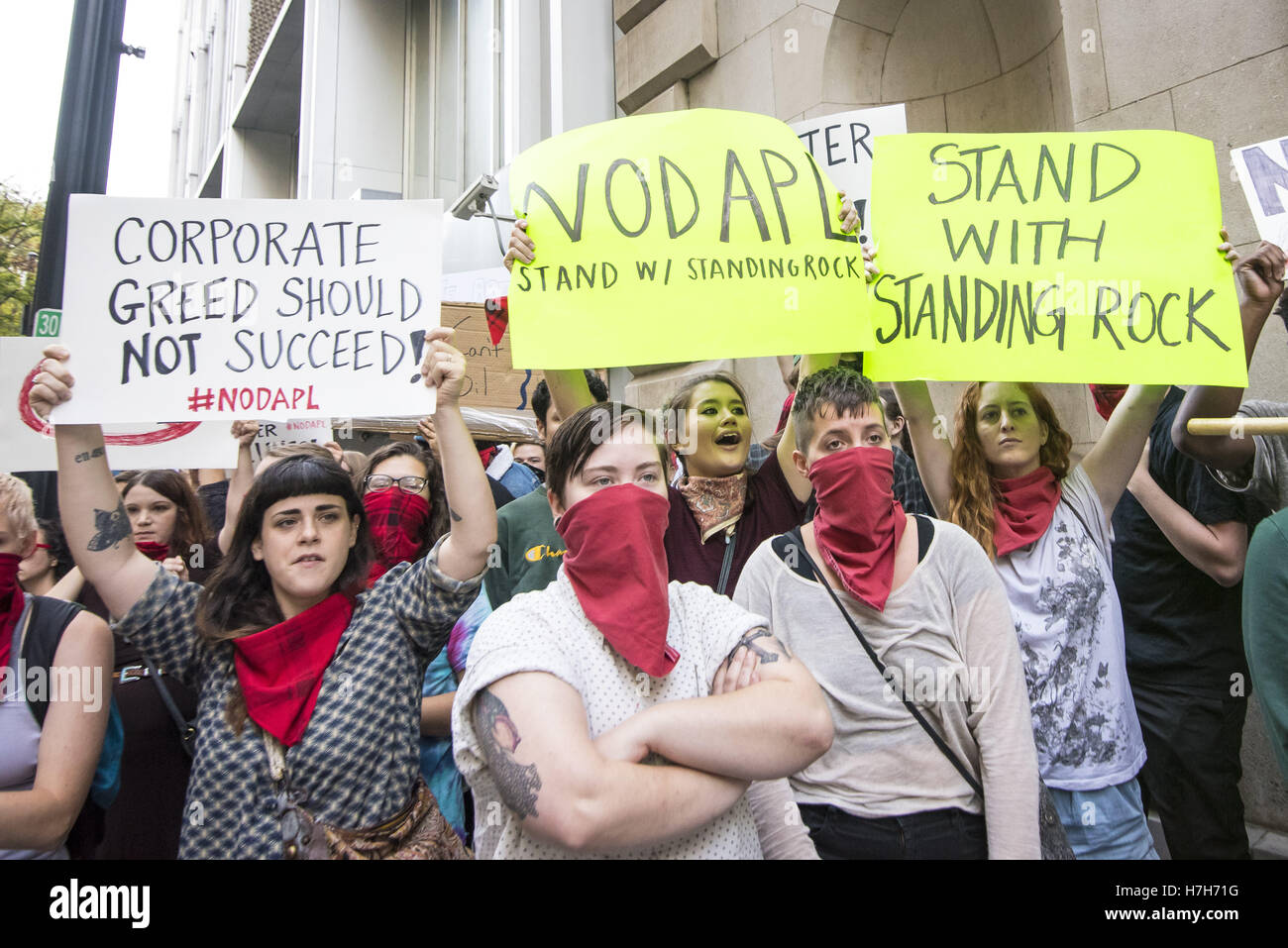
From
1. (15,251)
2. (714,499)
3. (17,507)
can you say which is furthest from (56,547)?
(15,251)

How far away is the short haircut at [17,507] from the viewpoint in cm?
212

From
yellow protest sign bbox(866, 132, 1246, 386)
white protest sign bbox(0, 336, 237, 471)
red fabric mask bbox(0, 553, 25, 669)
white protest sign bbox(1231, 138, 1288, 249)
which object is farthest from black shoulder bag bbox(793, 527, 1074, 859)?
white protest sign bbox(0, 336, 237, 471)

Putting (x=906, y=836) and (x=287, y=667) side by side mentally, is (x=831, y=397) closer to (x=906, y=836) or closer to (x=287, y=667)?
(x=906, y=836)

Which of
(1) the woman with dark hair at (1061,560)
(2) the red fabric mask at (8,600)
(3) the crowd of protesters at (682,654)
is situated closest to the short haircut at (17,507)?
(3) the crowd of protesters at (682,654)

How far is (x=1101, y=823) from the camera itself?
83.9 inches

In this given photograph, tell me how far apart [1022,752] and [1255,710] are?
87.7 inches

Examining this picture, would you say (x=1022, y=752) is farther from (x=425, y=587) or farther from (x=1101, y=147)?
(x=1101, y=147)

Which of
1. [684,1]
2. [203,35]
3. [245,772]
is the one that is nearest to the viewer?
[245,772]

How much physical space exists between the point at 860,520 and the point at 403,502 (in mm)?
1677

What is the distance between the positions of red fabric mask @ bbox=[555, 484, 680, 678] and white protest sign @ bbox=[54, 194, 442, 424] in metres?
0.70

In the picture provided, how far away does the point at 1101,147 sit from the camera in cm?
247

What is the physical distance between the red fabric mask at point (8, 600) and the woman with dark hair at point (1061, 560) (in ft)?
8.36

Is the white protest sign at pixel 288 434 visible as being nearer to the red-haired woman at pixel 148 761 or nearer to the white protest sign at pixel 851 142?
the red-haired woman at pixel 148 761

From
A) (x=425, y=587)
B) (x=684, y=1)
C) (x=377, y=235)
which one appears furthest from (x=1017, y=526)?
(x=684, y=1)
